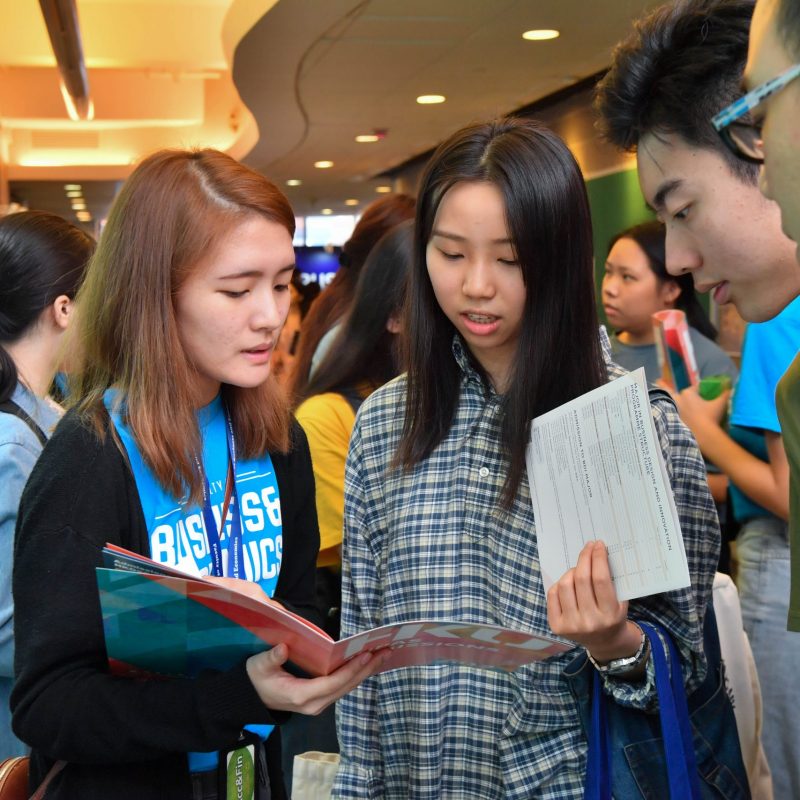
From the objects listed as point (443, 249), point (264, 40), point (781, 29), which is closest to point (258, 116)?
point (264, 40)

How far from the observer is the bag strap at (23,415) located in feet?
7.39

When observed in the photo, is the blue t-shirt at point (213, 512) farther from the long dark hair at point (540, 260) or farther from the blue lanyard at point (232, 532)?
the long dark hair at point (540, 260)

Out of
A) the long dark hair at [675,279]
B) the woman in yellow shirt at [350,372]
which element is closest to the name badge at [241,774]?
the woman in yellow shirt at [350,372]

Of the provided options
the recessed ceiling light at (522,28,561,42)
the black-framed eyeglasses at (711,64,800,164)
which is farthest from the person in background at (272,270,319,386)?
the black-framed eyeglasses at (711,64,800,164)

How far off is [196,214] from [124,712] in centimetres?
72

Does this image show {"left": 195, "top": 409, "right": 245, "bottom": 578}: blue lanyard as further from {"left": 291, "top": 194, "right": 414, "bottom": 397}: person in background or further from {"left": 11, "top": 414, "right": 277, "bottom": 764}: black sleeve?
{"left": 291, "top": 194, "right": 414, "bottom": 397}: person in background

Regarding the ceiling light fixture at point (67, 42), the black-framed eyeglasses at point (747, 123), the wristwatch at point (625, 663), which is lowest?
the wristwatch at point (625, 663)

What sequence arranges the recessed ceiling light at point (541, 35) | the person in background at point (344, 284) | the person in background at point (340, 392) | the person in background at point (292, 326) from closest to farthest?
the person in background at point (340, 392) < the person in background at point (344, 284) < the recessed ceiling light at point (541, 35) < the person in background at point (292, 326)

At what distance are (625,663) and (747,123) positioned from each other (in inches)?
31.1

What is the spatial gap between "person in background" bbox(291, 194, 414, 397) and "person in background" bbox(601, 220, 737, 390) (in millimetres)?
1233

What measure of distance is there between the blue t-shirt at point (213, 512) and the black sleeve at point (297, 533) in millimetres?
44

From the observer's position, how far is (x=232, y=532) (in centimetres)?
154

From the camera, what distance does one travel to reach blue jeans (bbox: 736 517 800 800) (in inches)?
97.7

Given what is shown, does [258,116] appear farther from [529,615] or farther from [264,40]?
[529,615]
